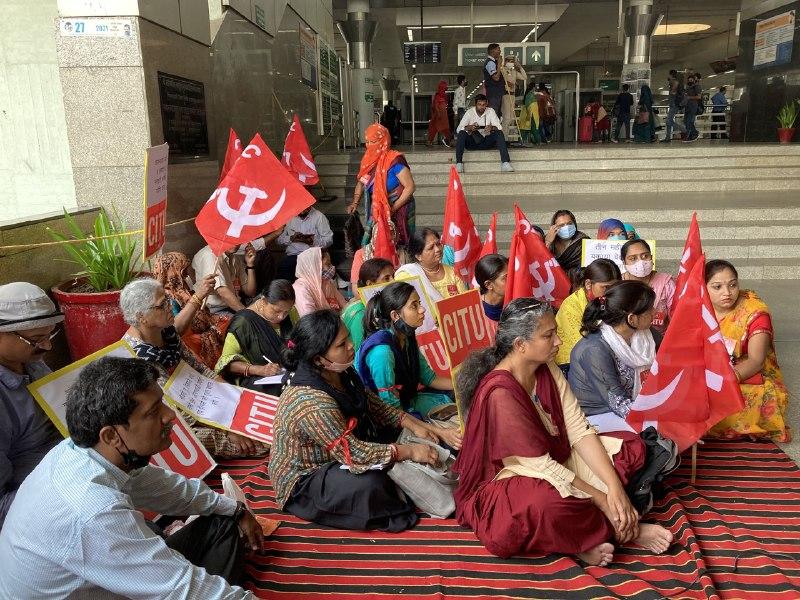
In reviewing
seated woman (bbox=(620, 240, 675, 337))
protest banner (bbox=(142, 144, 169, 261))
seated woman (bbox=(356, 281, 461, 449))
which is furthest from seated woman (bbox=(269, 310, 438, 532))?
seated woman (bbox=(620, 240, 675, 337))

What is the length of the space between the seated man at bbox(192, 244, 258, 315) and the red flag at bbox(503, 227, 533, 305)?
1950 mm

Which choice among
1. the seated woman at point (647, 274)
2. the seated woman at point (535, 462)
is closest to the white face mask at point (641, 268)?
the seated woman at point (647, 274)

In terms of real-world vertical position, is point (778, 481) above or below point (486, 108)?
below

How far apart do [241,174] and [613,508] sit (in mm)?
2807

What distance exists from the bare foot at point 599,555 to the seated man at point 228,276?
296 cm

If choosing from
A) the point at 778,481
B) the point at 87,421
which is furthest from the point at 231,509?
the point at 778,481

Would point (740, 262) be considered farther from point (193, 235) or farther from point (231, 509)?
point (231, 509)

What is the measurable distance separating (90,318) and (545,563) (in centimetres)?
306

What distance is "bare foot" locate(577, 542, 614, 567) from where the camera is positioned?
2.62m

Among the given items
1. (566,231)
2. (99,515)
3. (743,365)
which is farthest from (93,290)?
(743,365)

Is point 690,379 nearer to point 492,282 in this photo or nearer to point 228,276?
point 492,282

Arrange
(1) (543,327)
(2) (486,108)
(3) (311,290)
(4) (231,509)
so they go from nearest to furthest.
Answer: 1. (4) (231,509)
2. (1) (543,327)
3. (3) (311,290)
4. (2) (486,108)

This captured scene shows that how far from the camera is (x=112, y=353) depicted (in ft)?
9.82

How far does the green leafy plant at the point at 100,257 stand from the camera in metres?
4.27
